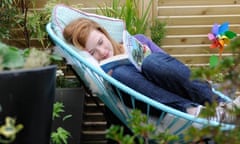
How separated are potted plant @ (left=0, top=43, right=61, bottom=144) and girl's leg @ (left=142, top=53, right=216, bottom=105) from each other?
68cm

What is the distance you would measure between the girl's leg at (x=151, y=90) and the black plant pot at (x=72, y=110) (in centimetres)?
75

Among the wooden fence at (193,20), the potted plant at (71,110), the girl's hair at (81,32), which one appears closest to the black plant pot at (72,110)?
the potted plant at (71,110)

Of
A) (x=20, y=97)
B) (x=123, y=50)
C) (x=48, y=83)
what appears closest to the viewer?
(x=20, y=97)

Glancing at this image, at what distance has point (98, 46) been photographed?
2.47 meters

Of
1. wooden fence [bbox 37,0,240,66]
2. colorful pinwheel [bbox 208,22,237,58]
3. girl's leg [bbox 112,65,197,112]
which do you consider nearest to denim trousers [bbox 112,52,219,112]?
girl's leg [bbox 112,65,197,112]

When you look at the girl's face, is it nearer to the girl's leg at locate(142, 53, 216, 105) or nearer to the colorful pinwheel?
the girl's leg at locate(142, 53, 216, 105)

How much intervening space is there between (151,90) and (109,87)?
219 mm

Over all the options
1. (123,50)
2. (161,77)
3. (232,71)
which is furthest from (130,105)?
(232,71)

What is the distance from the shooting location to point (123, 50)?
253cm

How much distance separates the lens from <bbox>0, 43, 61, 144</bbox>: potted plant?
1490 millimetres

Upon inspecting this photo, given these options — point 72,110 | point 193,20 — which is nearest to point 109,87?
point 72,110

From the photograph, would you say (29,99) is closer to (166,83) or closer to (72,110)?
(166,83)

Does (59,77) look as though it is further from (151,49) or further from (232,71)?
(232,71)

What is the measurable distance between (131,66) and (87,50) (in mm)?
266
